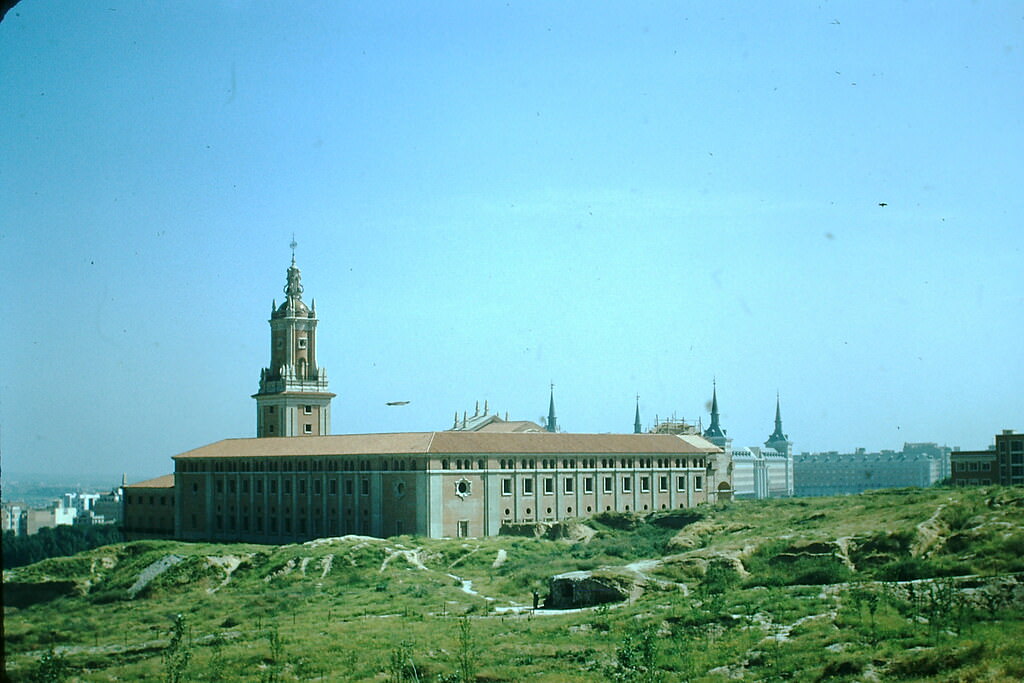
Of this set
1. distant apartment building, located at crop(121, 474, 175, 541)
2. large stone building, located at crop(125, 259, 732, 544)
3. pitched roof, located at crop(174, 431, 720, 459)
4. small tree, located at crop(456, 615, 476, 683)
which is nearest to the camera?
small tree, located at crop(456, 615, 476, 683)

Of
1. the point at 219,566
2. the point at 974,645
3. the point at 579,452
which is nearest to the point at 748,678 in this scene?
the point at 974,645

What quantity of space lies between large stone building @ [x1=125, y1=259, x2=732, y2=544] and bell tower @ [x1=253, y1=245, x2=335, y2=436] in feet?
0.39

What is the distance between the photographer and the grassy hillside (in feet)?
88.2

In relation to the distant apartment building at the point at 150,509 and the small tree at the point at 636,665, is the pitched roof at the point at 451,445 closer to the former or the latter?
the distant apartment building at the point at 150,509

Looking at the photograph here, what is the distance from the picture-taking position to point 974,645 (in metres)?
24.4

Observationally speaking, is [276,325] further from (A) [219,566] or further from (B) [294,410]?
(A) [219,566]

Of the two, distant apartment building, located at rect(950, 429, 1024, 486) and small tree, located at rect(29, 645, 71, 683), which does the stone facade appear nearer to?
distant apartment building, located at rect(950, 429, 1024, 486)

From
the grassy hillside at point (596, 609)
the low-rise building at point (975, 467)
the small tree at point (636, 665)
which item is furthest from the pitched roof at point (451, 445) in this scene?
the small tree at point (636, 665)

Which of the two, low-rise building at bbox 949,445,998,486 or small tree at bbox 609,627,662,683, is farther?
low-rise building at bbox 949,445,998,486

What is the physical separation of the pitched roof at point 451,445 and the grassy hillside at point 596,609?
555 inches

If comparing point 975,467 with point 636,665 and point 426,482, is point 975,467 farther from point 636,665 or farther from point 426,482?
point 636,665

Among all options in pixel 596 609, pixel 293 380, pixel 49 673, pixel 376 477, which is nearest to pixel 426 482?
pixel 376 477

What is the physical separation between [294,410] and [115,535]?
43727 mm

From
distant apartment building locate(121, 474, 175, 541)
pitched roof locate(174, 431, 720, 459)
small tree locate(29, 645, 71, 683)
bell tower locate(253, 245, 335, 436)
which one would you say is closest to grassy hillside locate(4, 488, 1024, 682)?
small tree locate(29, 645, 71, 683)
